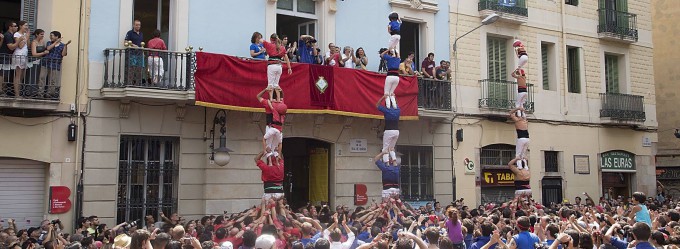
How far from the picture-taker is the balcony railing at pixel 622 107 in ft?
81.6

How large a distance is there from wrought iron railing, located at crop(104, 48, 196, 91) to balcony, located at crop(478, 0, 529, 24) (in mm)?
10099

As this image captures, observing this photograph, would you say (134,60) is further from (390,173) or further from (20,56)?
(390,173)

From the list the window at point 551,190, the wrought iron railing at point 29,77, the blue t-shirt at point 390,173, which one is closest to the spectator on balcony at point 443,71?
the window at point 551,190

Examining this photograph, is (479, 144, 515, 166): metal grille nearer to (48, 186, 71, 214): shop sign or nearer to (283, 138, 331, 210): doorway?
(283, 138, 331, 210): doorway

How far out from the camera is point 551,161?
2386 centimetres

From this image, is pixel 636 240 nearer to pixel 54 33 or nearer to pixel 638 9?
pixel 54 33

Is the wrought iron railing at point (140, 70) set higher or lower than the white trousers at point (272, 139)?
higher

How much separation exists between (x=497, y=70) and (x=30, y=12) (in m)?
14.1

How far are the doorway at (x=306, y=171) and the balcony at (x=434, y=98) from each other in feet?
9.73

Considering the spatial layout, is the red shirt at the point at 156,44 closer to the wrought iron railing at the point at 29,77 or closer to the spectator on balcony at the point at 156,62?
the spectator on balcony at the point at 156,62

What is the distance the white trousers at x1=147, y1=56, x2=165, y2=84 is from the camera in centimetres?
1620

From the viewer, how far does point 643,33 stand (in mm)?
26781

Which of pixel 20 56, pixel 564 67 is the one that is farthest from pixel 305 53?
pixel 564 67

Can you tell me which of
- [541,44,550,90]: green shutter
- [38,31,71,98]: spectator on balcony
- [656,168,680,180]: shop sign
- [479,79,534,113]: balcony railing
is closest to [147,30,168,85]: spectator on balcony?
[38,31,71,98]: spectator on balcony
